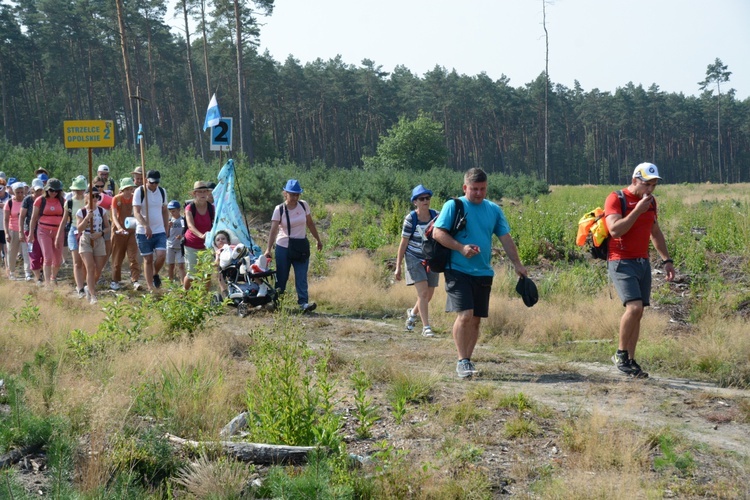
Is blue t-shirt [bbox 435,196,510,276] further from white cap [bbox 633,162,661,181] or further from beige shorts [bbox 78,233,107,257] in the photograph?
beige shorts [bbox 78,233,107,257]

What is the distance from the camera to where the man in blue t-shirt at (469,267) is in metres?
7.43

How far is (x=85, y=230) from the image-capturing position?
1205 cm

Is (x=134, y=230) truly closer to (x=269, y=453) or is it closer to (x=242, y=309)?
(x=242, y=309)

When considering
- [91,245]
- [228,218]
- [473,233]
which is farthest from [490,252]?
[91,245]

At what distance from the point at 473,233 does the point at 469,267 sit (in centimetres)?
32

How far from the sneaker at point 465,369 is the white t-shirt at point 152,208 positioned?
6.60 m

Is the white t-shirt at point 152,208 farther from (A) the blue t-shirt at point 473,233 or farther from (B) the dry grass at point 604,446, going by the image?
(B) the dry grass at point 604,446

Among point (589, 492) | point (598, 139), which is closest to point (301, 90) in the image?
point (598, 139)

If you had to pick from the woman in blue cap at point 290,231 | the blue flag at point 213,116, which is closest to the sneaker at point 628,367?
the woman in blue cap at point 290,231

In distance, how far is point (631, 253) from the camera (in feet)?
24.9

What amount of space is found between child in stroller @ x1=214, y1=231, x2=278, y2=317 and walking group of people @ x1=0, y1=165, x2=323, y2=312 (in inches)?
4.2

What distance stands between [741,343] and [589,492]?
4612mm

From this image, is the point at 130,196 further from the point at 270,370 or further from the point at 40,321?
the point at 270,370

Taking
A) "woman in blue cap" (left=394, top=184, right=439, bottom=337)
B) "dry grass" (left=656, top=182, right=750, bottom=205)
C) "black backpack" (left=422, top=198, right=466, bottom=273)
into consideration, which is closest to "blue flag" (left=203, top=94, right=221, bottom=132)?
"woman in blue cap" (left=394, top=184, right=439, bottom=337)
